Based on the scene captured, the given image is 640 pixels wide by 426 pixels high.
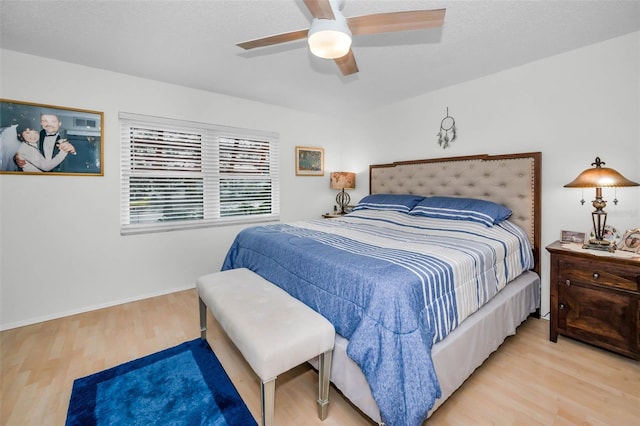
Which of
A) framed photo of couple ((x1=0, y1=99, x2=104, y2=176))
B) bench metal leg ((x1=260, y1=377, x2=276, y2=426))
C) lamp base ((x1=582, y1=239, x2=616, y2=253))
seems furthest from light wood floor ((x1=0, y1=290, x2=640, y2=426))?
framed photo of couple ((x1=0, y1=99, x2=104, y2=176))

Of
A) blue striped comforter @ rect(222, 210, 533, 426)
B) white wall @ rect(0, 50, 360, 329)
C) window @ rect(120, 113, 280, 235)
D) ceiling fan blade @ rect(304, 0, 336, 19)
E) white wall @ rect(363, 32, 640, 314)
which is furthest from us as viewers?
window @ rect(120, 113, 280, 235)

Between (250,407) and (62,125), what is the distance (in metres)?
2.83

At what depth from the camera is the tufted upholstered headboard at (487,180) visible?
8.24 feet

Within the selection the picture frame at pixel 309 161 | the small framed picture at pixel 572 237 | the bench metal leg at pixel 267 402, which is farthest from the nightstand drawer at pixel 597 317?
the picture frame at pixel 309 161

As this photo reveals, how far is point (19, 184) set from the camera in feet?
7.80

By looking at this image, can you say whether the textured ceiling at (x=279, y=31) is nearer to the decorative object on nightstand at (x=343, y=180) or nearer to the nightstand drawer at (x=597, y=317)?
the decorative object on nightstand at (x=343, y=180)

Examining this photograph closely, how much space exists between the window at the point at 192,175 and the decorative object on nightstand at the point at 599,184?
3.13 meters

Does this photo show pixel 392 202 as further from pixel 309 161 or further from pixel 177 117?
pixel 177 117

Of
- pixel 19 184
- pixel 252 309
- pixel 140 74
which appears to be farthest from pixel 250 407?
pixel 140 74

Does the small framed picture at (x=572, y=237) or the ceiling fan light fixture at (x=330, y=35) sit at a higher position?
the ceiling fan light fixture at (x=330, y=35)

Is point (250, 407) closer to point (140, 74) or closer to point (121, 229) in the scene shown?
point (121, 229)

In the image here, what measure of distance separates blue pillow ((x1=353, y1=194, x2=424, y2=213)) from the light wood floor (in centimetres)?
145

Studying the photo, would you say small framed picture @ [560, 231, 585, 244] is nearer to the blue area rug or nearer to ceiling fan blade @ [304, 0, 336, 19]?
ceiling fan blade @ [304, 0, 336, 19]

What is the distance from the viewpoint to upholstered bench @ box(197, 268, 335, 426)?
1.23 m
